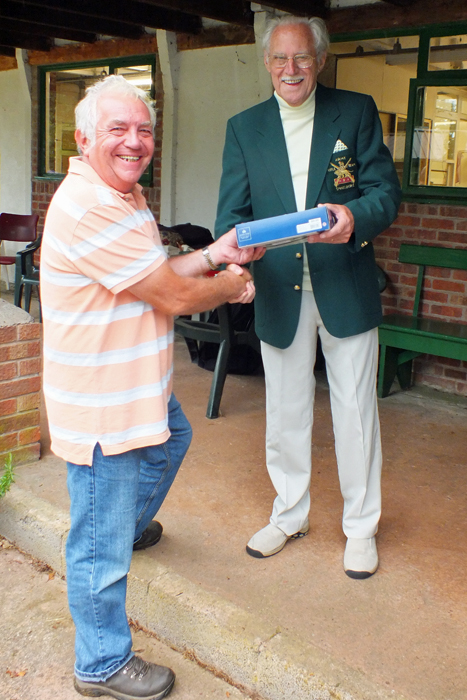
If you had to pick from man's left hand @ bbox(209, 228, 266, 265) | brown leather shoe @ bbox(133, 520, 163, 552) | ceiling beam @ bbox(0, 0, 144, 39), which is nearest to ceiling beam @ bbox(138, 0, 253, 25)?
ceiling beam @ bbox(0, 0, 144, 39)

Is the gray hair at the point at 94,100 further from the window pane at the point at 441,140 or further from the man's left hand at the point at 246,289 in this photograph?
the window pane at the point at 441,140

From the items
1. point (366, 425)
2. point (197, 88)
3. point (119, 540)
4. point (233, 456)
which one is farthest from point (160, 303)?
point (197, 88)

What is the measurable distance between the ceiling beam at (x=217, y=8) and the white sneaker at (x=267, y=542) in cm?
419

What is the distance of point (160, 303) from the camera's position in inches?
84.0

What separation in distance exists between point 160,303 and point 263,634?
3.80 ft

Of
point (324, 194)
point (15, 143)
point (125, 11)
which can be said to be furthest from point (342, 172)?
point (15, 143)

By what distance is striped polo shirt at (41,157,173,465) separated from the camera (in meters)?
2.04

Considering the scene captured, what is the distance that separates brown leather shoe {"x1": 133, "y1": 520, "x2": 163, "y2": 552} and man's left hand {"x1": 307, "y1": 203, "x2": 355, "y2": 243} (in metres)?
1.41

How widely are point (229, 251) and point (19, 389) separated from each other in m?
1.77

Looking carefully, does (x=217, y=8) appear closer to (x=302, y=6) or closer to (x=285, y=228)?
(x=302, y=6)

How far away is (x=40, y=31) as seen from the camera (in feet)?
25.7

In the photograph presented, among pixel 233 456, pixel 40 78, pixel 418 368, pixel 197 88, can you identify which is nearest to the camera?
pixel 233 456

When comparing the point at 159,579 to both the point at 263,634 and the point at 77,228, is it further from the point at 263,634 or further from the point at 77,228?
the point at 77,228

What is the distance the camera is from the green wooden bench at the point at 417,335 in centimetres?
489
